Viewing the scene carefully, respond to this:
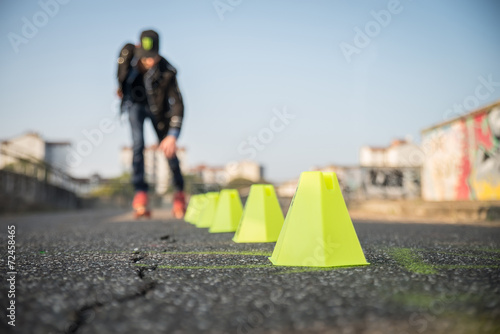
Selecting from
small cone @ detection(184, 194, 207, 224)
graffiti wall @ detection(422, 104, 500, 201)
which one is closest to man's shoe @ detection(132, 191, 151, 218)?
small cone @ detection(184, 194, 207, 224)

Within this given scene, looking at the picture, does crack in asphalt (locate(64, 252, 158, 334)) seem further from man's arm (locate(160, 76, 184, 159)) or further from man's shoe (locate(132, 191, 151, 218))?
man's shoe (locate(132, 191, 151, 218))

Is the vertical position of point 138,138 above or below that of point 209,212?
above

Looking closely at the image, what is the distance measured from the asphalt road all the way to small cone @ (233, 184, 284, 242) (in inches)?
34.3

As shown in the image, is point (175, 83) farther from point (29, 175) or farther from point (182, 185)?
point (29, 175)

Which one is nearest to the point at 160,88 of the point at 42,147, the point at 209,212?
the point at 209,212

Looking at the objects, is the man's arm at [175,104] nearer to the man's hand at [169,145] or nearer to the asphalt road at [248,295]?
the man's hand at [169,145]

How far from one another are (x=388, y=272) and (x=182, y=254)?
1.22m

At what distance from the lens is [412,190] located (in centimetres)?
2892

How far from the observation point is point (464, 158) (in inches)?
544

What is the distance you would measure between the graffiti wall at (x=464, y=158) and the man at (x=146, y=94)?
1061 cm

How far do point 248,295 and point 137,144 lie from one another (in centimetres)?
437

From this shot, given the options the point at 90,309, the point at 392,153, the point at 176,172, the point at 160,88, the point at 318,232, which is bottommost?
the point at 90,309

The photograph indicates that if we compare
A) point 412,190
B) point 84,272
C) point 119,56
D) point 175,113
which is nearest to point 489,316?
point 84,272

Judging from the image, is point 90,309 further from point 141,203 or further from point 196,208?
point 196,208
